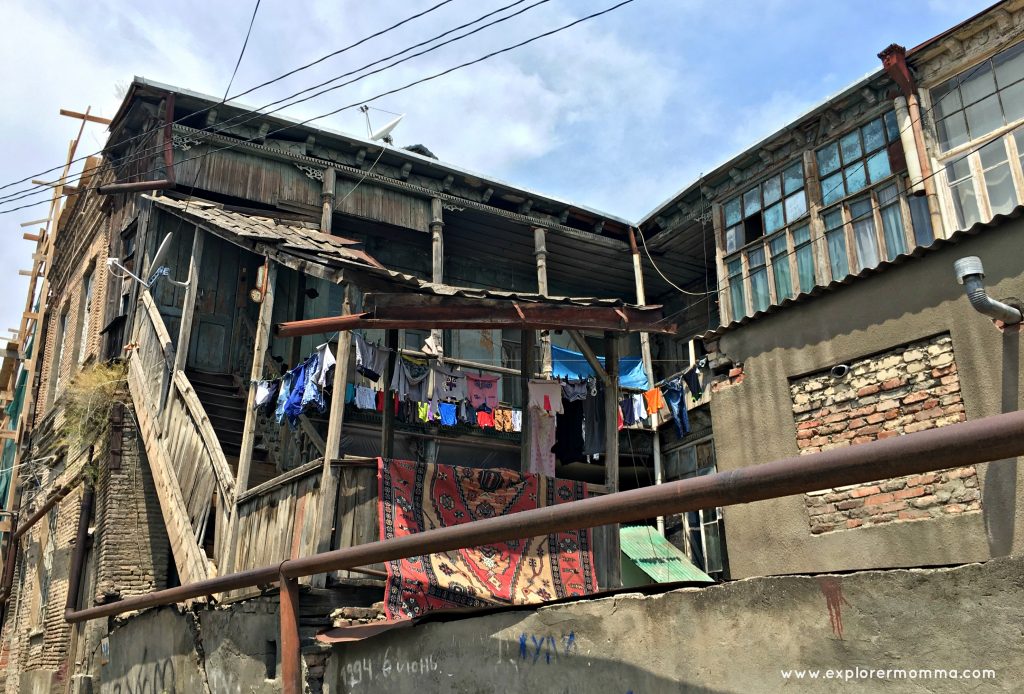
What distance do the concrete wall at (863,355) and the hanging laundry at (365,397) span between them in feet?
16.3

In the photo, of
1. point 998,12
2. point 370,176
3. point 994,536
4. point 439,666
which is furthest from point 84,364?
point 998,12

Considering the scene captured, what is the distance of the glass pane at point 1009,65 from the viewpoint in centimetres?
1151

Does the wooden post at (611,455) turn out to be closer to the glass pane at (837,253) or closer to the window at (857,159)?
the glass pane at (837,253)

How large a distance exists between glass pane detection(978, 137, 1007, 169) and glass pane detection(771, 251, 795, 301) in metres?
3.34

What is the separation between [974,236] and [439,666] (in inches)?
240

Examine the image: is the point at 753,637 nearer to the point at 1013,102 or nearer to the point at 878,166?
the point at 1013,102

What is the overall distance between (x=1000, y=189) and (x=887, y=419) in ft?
18.1

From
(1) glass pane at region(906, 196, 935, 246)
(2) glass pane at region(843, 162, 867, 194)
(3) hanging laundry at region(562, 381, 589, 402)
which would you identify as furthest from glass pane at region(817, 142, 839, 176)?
(3) hanging laundry at region(562, 381, 589, 402)

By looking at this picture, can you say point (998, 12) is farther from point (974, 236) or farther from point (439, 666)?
point (439, 666)

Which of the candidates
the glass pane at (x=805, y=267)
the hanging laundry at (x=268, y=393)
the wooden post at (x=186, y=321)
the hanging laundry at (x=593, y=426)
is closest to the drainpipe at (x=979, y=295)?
the hanging laundry at (x=593, y=426)

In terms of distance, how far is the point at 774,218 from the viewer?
14.8 meters

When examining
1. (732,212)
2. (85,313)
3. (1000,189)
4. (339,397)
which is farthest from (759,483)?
(85,313)

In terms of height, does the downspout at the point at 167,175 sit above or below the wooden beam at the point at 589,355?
above

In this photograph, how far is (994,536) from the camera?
23.1 ft
